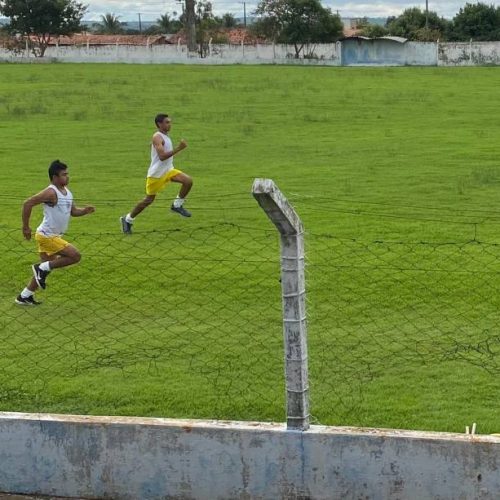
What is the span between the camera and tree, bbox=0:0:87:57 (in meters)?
79.6

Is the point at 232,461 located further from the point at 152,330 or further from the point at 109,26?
the point at 109,26

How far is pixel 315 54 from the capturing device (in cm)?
7131

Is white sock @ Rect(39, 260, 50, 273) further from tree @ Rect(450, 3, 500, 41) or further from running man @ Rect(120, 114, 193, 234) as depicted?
tree @ Rect(450, 3, 500, 41)

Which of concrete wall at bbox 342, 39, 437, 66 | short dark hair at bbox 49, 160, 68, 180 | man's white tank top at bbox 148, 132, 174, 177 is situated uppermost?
concrete wall at bbox 342, 39, 437, 66

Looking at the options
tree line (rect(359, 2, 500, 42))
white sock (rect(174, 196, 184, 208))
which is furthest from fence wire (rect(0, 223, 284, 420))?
tree line (rect(359, 2, 500, 42))

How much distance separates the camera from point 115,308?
32.5 feet

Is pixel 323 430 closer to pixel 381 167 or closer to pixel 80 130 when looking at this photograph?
pixel 381 167

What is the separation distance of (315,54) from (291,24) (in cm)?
736

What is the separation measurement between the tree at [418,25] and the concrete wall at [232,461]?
2843 inches

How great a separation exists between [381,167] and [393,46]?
46787 mm

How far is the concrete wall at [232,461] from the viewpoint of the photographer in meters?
5.89

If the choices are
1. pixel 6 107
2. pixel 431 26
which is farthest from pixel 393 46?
pixel 6 107

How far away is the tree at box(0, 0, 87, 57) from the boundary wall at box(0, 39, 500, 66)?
3357 millimetres

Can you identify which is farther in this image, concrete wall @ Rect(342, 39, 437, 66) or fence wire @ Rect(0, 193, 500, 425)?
concrete wall @ Rect(342, 39, 437, 66)
